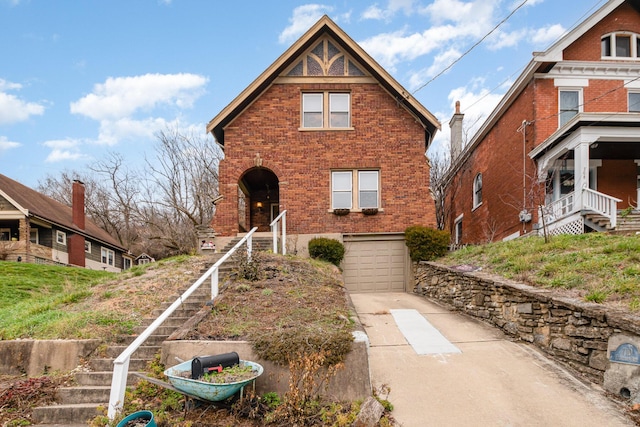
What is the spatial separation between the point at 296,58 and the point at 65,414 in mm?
13188

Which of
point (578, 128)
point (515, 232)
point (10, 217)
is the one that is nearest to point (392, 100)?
point (578, 128)

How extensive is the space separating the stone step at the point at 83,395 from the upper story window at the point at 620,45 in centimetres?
2023

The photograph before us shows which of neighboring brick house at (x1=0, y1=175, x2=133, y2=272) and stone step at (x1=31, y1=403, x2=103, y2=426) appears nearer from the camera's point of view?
stone step at (x1=31, y1=403, x2=103, y2=426)

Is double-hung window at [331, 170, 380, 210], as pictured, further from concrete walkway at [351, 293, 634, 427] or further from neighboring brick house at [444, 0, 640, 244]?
concrete walkway at [351, 293, 634, 427]

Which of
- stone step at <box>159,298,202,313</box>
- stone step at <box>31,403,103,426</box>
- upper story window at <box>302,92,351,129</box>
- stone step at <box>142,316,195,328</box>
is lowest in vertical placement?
stone step at <box>31,403,103,426</box>

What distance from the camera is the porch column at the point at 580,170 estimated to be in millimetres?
12672

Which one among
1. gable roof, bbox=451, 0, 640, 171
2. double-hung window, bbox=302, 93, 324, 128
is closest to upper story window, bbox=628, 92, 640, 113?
gable roof, bbox=451, 0, 640, 171

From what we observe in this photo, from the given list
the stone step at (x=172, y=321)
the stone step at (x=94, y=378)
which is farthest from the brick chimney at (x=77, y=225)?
the stone step at (x=94, y=378)

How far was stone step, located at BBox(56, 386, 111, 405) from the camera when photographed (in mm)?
5145

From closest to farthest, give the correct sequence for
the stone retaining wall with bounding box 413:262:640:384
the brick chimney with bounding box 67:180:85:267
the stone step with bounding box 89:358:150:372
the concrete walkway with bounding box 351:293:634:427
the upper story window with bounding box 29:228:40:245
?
1. the concrete walkway with bounding box 351:293:634:427
2. the stone retaining wall with bounding box 413:262:640:384
3. the stone step with bounding box 89:358:150:372
4. the upper story window with bounding box 29:228:40:245
5. the brick chimney with bounding box 67:180:85:267

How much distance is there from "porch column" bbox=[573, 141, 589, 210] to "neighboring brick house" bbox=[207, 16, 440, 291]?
4.64 m

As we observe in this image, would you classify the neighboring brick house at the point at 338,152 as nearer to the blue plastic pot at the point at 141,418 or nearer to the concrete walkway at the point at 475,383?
the concrete walkway at the point at 475,383

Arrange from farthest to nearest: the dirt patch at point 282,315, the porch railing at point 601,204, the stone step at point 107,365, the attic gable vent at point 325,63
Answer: the attic gable vent at point 325,63 → the porch railing at point 601,204 → the stone step at point 107,365 → the dirt patch at point 282,315

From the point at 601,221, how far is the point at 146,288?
521 inches
